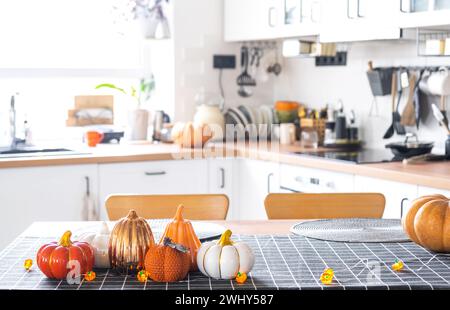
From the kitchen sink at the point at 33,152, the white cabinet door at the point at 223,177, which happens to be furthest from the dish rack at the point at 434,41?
the kitchen sink at the point at 33,152

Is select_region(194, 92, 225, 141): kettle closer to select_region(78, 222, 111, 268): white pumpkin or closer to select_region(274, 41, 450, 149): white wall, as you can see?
select_region(274, 41, 450, 149): white wall

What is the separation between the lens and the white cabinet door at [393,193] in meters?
3.22

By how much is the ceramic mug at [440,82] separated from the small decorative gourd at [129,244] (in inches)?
86.2

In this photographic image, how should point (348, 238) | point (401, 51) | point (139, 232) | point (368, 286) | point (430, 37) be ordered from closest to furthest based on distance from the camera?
1. point (368, 286)
2. point (139, 232)
3. point (348, 238)
4. point (430, 37)
5. point (401, 51)

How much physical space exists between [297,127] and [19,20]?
5.49 feet

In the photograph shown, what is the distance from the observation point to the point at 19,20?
14.9ft

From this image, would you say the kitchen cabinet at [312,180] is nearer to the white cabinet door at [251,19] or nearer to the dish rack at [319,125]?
the dish rack at [319,125]

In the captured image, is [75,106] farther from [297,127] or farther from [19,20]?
[297,127]

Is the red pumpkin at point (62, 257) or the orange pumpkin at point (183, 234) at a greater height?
the orange pumpkin at point (183, 234)

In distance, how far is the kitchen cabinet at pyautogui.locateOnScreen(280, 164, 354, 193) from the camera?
362cm

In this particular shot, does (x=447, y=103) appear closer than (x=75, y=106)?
Yes

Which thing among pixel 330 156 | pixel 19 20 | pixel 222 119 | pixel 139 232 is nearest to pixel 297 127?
pixel 222 119

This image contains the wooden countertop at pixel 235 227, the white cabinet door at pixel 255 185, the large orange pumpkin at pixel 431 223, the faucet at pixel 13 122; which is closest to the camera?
the large orange pumpkin at pixel 431 223

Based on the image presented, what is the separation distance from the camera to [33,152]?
4.22m
